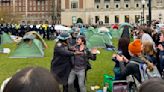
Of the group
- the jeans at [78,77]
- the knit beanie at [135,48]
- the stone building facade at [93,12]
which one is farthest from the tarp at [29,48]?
the stone building facade at [93,12]

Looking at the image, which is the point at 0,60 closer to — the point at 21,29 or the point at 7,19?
the point at 21,29

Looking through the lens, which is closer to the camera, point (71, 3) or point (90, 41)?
point (90, 41)

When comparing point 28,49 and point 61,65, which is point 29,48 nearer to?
point 28,49

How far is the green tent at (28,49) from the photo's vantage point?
2425cm

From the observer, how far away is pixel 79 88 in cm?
1137

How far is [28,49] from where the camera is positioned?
24.7 metres

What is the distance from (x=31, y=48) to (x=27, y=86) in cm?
2184

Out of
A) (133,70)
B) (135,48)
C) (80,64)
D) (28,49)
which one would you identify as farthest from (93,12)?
(133,70)

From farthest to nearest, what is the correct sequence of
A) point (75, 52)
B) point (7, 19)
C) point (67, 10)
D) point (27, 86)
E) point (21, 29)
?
1. point (67, 10)
2. point (7, 19)
3. point (21, 29)
4. point (75, 52)
5. point (27, 86)

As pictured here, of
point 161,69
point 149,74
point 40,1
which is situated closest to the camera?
point 149,74

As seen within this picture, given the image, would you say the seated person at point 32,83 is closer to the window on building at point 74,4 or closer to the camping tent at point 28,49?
the camping tent at point 28,49

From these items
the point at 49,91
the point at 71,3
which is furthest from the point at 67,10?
the point at 49,91

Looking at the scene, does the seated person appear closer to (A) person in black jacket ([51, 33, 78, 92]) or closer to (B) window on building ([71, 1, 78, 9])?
(A) person in black jacket ([51, 33, 78, 92])

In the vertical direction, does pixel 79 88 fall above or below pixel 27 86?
below
